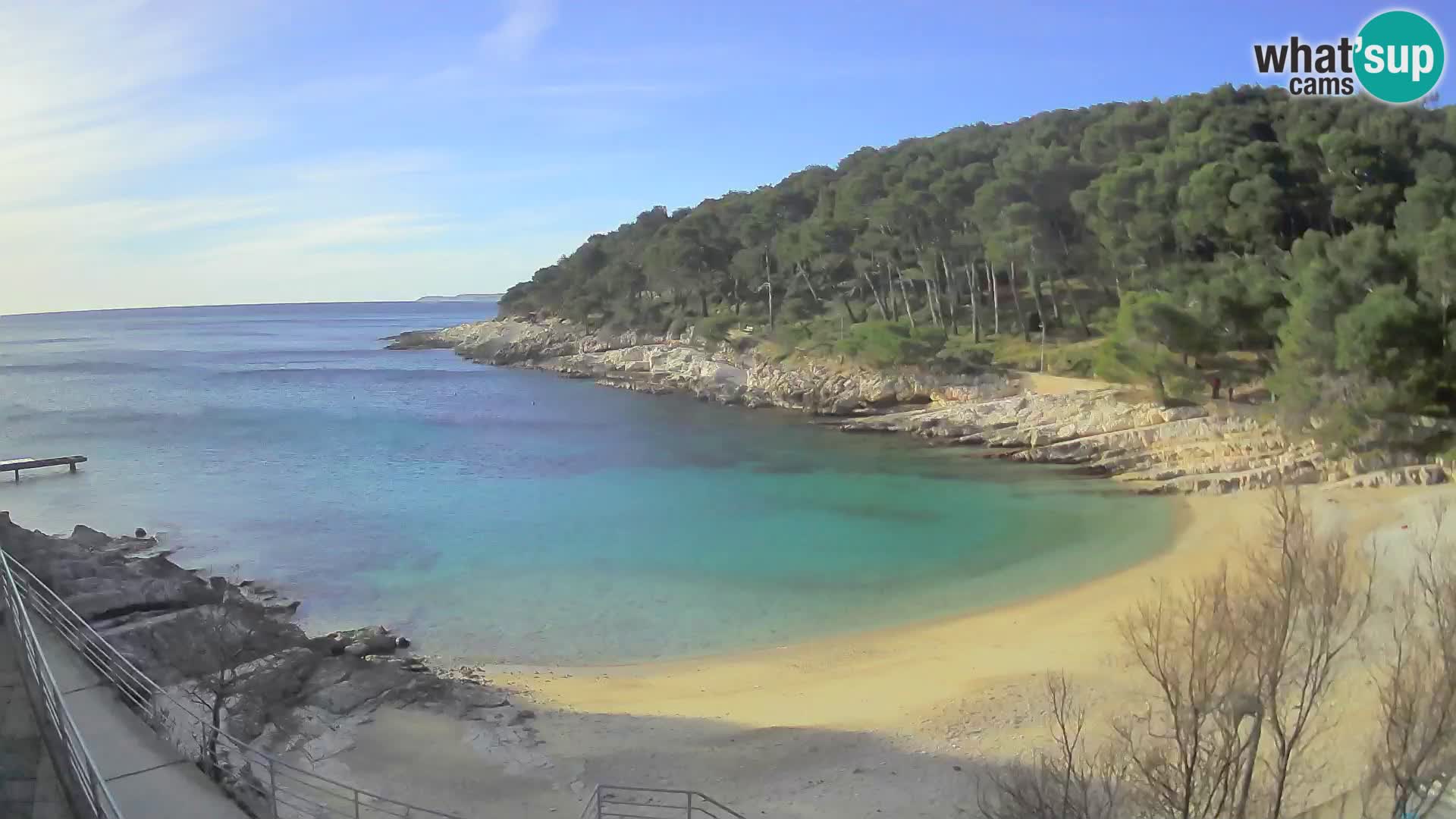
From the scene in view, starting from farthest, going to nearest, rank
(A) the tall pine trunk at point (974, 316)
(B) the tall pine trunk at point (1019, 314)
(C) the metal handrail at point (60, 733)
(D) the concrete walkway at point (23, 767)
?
(A) the tall pine trunk at point (974, 316) < (B) the tall pine trunk at point (1019, 314) < (D) the concrete walkway at point (23, 767) < (C) the metal handrail at point (60, 733)

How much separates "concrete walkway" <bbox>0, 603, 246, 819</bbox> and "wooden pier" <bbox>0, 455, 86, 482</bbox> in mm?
25445

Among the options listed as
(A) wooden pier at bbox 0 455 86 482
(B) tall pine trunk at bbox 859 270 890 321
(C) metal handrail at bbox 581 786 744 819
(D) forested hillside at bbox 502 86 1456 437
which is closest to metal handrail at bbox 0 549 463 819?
(C) metal handrail at bbox 581 786 744 819

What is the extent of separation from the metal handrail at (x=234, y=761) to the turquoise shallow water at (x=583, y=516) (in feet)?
16.0

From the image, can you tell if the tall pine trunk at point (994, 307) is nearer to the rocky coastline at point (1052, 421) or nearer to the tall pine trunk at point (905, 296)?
the tall pine trunk at point (905, 296)

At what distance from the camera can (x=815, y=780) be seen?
9414 millimetres

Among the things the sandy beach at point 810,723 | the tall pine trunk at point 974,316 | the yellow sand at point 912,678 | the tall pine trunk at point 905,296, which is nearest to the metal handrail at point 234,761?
the sandy beach at point 810,723

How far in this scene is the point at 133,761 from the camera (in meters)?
6.88

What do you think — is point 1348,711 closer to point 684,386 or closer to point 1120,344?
point 1120,344

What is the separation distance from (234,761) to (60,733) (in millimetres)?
3861

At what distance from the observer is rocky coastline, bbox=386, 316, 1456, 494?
21250 millimetres

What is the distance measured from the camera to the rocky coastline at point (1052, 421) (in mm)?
21250

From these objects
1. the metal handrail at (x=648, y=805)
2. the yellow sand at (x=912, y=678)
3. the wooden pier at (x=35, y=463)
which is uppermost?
the wooden pier at (x=35, y=463)

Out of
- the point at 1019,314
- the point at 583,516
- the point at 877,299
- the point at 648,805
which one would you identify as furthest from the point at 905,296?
the point at 648,805

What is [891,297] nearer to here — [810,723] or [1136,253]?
[1136,253]
